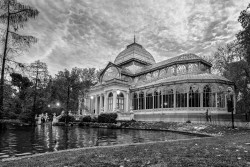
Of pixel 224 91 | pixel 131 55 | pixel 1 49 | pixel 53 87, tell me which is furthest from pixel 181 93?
pixel 53 87

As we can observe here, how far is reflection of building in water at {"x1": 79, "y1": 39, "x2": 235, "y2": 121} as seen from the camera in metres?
25.8

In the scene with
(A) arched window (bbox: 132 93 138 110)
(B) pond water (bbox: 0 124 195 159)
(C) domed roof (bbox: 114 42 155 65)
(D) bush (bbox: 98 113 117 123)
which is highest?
(C) domed roof (bbox: 114 42 155 65)

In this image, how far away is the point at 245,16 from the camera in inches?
639

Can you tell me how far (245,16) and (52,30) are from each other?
19.4 metres

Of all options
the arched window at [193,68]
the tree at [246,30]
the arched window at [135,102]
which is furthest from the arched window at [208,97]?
the arched window at [135,102]

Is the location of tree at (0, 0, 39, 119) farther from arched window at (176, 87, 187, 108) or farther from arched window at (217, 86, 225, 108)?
arched window at (217, 86, 225, 108)

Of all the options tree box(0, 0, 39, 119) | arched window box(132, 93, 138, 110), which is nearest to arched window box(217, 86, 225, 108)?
arched window box(132, 93, 138, 110)

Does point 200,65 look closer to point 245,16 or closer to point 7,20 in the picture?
point 245,16

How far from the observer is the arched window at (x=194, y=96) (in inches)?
1017

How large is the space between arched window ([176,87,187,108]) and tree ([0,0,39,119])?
69.5ft

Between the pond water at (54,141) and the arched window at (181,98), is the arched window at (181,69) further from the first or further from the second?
the pond water at (54,141)

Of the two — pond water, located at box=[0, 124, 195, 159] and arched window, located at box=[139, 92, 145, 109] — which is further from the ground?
arched window, located at box=[139, 92, 145, 109]

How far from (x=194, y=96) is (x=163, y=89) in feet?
16.0

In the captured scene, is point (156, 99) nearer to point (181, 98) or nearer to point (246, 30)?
point (181, 98)
